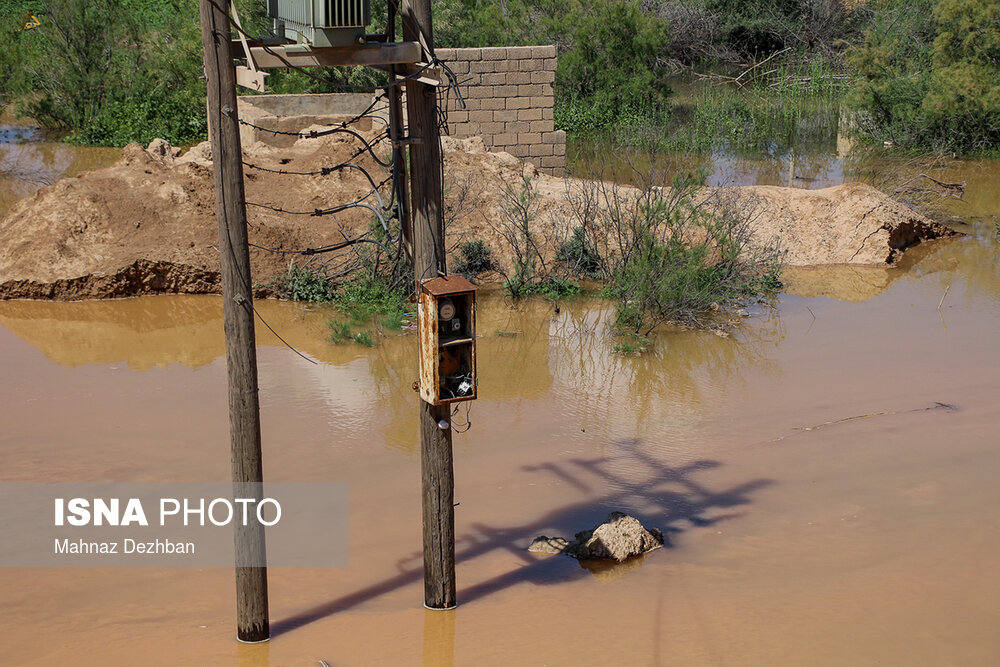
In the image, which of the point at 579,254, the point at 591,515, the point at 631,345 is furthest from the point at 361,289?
the point at 591,515

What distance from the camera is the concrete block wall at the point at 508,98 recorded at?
15.5m

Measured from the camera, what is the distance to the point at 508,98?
51.7 feet

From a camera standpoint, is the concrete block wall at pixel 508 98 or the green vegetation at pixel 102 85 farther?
the green vegetation at pixel 102 85

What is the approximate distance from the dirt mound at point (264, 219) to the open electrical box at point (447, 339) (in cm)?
596

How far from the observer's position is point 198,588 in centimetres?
549

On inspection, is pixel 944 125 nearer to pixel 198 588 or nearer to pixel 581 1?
pixel 581 1

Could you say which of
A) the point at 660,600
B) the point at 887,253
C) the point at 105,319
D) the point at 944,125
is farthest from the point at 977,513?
the point at 944,125

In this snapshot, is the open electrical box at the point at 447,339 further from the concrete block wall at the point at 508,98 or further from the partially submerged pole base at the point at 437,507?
the concrete block wall at the point at 508,98

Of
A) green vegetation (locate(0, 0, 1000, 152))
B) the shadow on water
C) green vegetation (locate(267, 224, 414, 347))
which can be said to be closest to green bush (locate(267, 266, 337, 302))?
green vegetation (locate(267, 224, 414, 347))

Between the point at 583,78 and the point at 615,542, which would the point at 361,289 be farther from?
the point at 583,78

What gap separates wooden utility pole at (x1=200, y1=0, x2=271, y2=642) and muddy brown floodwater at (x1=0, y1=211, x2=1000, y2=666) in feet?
1.09

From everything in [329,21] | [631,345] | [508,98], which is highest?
[508,98]

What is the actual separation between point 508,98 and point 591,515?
34.4 ft

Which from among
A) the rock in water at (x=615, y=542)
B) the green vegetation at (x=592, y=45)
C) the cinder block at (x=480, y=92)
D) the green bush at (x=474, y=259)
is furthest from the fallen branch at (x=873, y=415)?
the green vegetation at (x=592, y=45)
